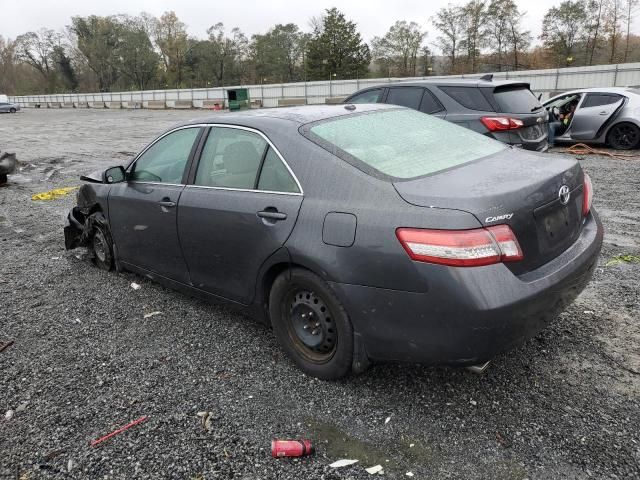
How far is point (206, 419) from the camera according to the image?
2.80 meters

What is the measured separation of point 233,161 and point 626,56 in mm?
59497

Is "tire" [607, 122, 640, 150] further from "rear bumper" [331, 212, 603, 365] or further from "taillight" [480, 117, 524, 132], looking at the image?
"rear bumper" [331, 212, 603, 365]

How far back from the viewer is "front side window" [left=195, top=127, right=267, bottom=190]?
3.31 meters

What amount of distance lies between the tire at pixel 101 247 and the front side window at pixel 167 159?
92 centimetres

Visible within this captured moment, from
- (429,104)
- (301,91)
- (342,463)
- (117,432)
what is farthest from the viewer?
(301,91)

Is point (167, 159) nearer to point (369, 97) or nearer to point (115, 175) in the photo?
point (115, 175)

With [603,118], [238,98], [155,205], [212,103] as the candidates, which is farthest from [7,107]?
[155,205]

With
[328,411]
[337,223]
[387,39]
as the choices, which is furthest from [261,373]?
[387,39]

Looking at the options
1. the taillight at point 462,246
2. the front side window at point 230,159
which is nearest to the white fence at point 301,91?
the front side window at point 230,159

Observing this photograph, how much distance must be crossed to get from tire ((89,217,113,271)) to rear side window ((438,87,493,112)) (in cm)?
540

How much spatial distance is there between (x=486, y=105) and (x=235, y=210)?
5.56 meters

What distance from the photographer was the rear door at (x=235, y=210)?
3037 millimetres

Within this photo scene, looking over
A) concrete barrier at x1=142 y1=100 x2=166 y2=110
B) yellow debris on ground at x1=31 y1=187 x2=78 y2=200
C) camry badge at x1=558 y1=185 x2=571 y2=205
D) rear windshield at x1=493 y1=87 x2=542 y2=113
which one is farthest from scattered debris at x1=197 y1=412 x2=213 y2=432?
concrete barrier at x1=142 y1=100 x2=166 y2=110

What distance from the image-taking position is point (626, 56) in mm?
51094
